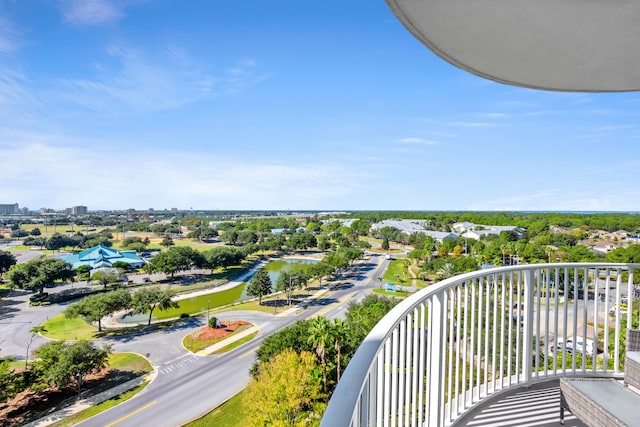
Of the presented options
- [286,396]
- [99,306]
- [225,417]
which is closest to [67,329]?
[99,306]

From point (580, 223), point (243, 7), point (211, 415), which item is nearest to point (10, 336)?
point (211, 415)

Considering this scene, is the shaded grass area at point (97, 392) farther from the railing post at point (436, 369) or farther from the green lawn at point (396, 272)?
the green lawn at point (396, 272)

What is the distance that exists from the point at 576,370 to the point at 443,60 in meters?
2.18

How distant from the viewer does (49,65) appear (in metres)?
34.0

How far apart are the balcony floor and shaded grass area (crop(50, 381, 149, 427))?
16.2 metres

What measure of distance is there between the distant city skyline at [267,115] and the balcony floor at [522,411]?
6.39ft

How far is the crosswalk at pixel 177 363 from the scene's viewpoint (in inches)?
630

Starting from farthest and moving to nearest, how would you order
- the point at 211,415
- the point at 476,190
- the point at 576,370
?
1. the point at 476,190
2. the point at 211,415
3. the point at 576,370

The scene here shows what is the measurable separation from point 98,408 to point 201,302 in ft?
49.5

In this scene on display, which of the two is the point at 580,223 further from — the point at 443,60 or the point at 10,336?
the point at 10,336

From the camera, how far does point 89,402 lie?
539 inches

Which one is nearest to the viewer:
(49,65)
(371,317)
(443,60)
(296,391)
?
(443,60)

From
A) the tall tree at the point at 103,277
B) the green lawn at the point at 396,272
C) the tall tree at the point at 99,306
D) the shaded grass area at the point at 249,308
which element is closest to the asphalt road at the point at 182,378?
the shaded grass area at the point at 249,308

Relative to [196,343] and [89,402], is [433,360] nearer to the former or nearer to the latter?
[89,402]
